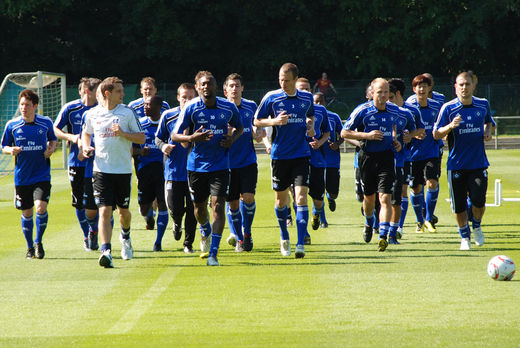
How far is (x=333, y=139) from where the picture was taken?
13.2 meters

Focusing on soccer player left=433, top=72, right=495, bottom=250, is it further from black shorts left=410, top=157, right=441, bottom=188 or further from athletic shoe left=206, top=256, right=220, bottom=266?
athletic shoe left=206, top=256, right=220, bottom=266

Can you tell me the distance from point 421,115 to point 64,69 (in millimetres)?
35643

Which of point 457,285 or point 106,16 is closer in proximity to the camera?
point 457,285

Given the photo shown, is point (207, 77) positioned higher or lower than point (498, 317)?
higher

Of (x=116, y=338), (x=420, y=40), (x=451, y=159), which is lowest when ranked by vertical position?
(x=116, y=338)

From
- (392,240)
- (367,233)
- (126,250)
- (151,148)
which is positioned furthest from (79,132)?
(392,240)

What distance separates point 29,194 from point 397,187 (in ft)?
15.0

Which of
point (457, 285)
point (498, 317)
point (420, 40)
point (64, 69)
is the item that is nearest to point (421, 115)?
point (457, 285)

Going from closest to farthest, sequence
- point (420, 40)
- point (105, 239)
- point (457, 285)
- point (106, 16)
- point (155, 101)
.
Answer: point (457, 285) < point (105, 239) < point (155, 101) < point (420, 40) < point (106, 16)

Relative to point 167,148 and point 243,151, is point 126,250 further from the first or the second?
point 243,151

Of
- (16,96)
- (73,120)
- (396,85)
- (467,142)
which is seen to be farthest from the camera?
(16,96)

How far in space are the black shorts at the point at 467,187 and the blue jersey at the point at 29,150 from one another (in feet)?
16.1

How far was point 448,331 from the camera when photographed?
6.64 metres

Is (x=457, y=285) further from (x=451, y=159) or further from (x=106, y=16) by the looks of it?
(x=106, y=16)
